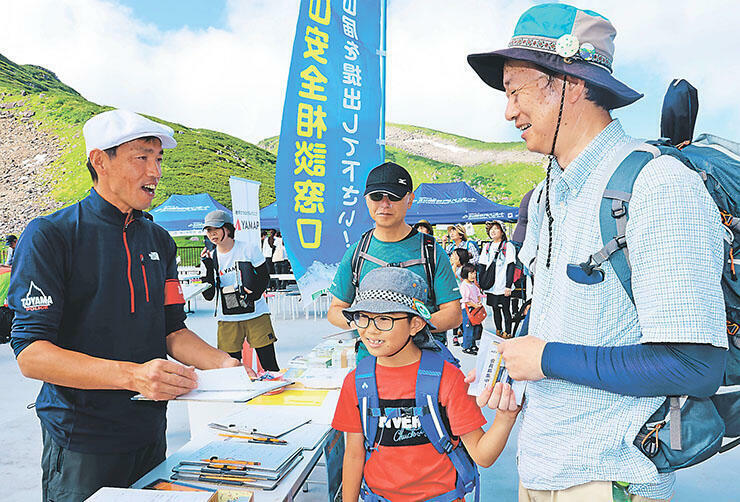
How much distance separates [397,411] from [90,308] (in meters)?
1.08

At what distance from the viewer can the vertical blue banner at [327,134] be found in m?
4.03

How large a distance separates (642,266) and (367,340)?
1025 millimetres

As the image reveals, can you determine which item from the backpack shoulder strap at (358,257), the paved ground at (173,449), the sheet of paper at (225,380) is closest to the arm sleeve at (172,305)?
the sheet of paper at (225,380)

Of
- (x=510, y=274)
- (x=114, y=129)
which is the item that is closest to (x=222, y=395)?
(x=114, y=129)

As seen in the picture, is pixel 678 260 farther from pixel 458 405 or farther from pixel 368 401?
pixel 368 401

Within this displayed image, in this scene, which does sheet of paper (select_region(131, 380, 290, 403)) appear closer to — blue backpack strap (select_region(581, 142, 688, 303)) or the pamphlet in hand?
the pamphlet in hand

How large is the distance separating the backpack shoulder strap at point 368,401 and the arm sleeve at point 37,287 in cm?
100

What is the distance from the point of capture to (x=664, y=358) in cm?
84

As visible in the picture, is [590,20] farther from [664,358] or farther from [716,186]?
[664,358]

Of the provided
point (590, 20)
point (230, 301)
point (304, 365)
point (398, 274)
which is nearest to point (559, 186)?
point (590, 20)

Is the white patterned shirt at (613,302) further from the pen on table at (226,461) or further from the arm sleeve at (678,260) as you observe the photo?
the pen on table at (226,461)

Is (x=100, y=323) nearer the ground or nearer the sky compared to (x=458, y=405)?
nearer the sky

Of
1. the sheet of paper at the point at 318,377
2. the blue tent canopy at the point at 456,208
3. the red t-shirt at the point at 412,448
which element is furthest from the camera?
the blue tent canopy at the point at 456,208

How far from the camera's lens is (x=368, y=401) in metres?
1.69
